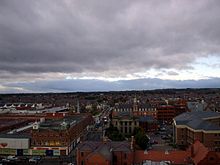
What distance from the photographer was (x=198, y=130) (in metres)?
65.5

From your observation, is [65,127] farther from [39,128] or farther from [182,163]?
[182,163]

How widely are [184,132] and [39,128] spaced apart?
29.7 m

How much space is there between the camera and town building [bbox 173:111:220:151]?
64.2m

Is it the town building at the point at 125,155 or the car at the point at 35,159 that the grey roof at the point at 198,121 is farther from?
the car at the point at 35,159

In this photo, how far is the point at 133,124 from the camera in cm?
9675

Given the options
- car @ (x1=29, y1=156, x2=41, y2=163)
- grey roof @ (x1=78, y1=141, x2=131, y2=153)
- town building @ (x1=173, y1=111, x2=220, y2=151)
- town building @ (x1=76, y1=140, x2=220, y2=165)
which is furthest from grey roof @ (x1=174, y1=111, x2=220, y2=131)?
car @ (x1=29, y1=156, x2=41, y2=163)

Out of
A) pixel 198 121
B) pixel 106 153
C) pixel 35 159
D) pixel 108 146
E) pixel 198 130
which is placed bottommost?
pixel 35 159

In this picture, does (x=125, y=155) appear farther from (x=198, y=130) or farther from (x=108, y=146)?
(x=198, y=130)

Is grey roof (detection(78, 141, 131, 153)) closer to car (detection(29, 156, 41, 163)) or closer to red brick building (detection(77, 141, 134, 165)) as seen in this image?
red brick building (detection(77, 141, 134, 165))

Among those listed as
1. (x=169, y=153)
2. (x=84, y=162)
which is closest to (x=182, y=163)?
(x=169, y=153)

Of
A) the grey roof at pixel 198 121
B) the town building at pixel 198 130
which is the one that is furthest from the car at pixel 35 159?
A: the grey roof at pixel 198 121

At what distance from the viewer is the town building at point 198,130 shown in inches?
2530

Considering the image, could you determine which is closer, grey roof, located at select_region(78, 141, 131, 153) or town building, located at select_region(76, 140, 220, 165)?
town building, located at select_region(76, 140, 220, 165)

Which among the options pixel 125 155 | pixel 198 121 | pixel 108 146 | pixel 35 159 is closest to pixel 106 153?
pixel 108 146
